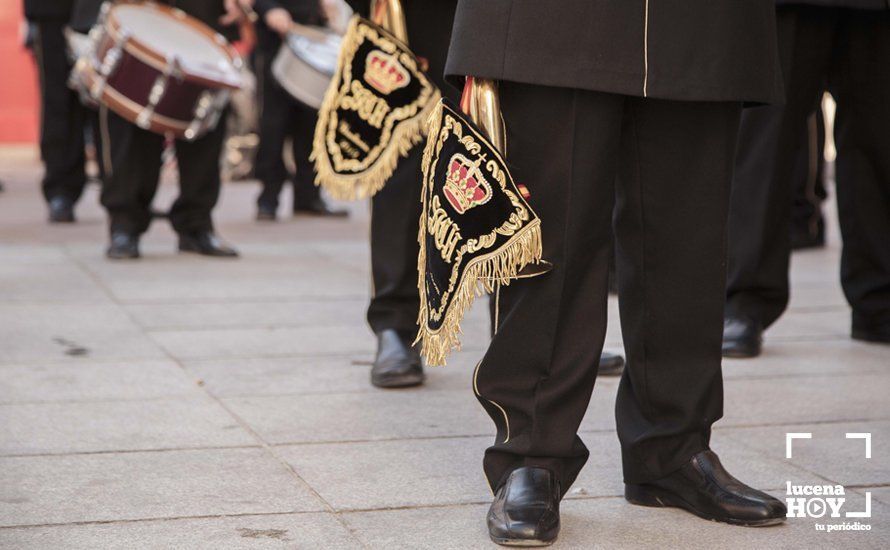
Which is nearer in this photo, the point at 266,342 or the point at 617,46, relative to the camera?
the point at 617,46

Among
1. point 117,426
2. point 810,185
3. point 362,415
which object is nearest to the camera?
point 117,426

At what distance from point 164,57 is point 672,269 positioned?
3.69 meters

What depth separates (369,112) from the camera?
12.7ft

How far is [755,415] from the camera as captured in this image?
3594mm

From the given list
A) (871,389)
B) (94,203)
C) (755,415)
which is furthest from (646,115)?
(94,203)

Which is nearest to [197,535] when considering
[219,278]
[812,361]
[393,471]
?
[393,471]

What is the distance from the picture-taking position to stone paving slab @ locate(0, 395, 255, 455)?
10.6ft

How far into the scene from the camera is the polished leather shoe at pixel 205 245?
6.51 m

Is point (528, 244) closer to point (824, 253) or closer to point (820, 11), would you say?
point (820, 11)

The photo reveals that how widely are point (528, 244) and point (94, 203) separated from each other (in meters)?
7.20

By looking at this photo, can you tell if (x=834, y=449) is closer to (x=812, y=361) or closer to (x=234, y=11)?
(x=812, y=361)

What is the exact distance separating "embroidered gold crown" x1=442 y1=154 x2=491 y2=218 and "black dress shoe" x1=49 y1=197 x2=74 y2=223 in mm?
5752

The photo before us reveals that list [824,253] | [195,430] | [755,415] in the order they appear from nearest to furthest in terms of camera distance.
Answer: [195,430] → [755,415] → [824,253]

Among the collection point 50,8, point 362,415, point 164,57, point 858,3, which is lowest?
point 362,415
